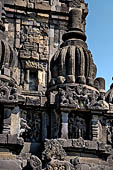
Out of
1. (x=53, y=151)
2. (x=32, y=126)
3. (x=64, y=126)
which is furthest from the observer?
(x=32, y=126)

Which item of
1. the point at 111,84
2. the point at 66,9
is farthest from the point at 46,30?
the point at 111,84

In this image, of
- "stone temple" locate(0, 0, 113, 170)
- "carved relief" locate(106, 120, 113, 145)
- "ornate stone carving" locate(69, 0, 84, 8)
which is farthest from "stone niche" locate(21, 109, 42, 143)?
"ornate stone carving" locate(69, 0, 84, 8)

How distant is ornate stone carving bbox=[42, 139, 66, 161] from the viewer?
40.1 ft

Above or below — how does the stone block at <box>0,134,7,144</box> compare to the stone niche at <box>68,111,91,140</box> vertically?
below

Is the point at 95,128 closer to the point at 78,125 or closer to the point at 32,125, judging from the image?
the point at 78,125

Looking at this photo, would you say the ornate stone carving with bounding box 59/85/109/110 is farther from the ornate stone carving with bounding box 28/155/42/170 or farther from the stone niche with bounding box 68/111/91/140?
the ornate stone carving with bounding box 28/155/42/170

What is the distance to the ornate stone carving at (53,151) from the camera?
40.1 feet

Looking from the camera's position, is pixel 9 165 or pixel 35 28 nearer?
pixel 9 165

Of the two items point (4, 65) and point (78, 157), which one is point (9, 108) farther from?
point (78, 157)

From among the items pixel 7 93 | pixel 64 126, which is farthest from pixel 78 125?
pixel 7 93

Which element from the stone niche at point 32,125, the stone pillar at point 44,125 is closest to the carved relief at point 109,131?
the stone pillar at point 44,125

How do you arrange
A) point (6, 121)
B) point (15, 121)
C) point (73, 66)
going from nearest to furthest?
point (6, 121)
point (15, 121)
point (73, 66)

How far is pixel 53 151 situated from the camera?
484 inches

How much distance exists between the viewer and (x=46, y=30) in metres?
19.4
